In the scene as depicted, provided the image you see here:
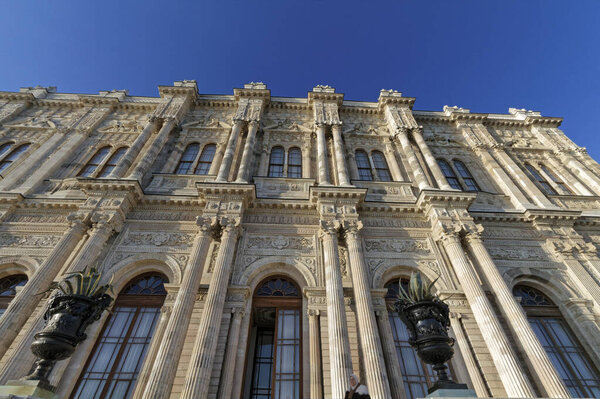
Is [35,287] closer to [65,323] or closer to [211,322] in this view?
[65,323]

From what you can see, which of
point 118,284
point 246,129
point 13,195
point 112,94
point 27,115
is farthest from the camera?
point 112,94

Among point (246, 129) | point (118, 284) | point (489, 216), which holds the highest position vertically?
point (246, 129)

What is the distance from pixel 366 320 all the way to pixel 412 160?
7.75 meters

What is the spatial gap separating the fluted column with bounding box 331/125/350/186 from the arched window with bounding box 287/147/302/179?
172cm

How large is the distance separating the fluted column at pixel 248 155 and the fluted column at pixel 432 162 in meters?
7.50

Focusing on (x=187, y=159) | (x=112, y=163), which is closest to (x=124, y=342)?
(x=187, y=159)

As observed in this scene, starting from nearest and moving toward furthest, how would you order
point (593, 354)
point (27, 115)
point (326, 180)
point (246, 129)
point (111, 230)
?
point (593, 354) < point (111, 230) < point (326, 180) < point (246, 129) < point (27, 115)

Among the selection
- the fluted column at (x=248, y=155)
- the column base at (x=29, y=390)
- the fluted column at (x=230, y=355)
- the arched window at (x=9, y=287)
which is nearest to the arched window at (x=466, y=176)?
the fluted column at (x=248, y=155)

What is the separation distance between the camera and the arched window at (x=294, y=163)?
13.1m

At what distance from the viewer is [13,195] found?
1046 centimetres

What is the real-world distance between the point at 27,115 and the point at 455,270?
21010mm

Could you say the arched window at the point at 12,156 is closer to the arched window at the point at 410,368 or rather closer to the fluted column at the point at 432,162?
the arched window at the point at 410,368

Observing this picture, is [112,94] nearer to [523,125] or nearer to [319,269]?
[319,269]

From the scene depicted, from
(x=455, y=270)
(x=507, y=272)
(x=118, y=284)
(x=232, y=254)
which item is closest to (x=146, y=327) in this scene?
(x=118, y=284)
